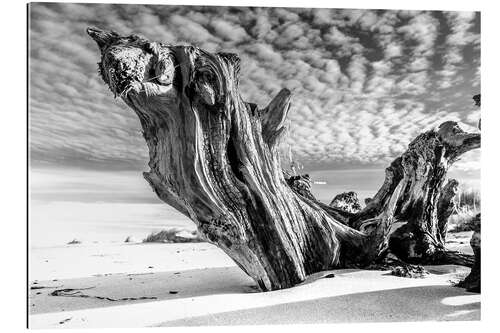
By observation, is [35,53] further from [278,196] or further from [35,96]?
[278,196]

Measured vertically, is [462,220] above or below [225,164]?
below

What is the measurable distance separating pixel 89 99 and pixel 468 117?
3.79m

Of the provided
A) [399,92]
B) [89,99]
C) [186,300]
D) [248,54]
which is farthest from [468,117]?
[89,99]

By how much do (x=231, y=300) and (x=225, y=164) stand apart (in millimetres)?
1111

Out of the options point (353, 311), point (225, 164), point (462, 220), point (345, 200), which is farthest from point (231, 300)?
point (462, 220)

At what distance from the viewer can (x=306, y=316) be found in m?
3.47

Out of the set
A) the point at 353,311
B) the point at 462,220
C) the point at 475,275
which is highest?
the point at 462,220

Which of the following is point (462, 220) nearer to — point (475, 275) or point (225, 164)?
point (475, 275)

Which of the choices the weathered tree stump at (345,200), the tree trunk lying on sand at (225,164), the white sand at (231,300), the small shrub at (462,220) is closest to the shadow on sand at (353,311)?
the white sand at (231,300)

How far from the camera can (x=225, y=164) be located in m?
3.56

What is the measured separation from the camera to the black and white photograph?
3.44m

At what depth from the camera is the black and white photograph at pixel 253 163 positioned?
3.44 meters

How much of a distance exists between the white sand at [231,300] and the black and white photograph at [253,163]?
16 millimetres

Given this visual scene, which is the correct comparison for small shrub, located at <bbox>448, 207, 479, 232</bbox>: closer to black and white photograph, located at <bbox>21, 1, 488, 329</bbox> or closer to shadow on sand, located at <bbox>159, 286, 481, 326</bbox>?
black and white photograph, located at <bbox>21, 1, 488, 329</bbox>
